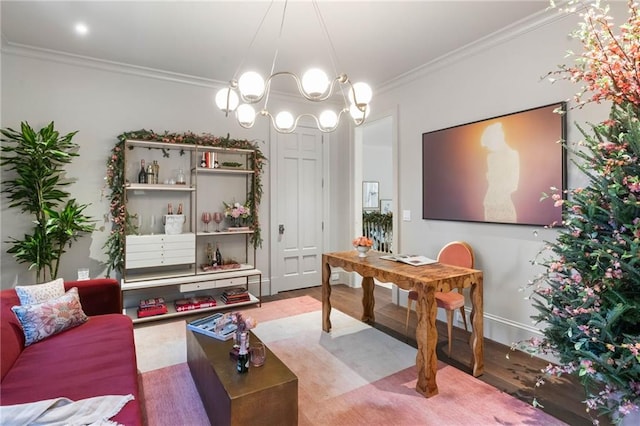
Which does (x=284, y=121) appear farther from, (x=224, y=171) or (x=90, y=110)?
(x=90, y=110)

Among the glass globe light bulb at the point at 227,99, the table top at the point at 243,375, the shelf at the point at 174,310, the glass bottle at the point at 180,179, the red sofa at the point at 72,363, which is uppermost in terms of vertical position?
the glass globe light bulb at the point at 227,99

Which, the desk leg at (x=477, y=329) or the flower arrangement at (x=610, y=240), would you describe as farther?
the desk leg at (x=477, y=329)

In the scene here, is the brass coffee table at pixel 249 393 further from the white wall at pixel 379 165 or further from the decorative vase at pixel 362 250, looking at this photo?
the white wall at pixel 379 165

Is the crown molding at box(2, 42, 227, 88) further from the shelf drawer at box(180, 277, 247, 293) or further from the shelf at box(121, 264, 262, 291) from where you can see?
the shelf drawer at box(180, 277, 247, 293)

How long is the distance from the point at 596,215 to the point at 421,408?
1549mm

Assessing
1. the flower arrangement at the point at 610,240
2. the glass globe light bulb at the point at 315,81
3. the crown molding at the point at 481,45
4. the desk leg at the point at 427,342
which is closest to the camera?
the flower arrangement at the point at 610,240

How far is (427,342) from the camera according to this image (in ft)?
7.65

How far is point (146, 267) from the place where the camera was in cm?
394

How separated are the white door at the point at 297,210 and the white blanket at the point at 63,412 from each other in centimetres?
339

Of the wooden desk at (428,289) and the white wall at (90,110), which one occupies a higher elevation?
the white wall at (90,110)

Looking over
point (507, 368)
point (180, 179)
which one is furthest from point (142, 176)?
point (507, 368)

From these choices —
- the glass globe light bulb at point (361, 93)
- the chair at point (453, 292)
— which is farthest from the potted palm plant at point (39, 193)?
the chair at point (453, 292)

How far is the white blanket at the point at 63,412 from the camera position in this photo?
1375 millimetres

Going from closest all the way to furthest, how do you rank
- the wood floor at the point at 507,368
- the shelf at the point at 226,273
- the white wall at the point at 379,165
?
the wood floor at the point at 507,368 < the shelf at the point at 226,273 < the white wall at the point at 379,165
